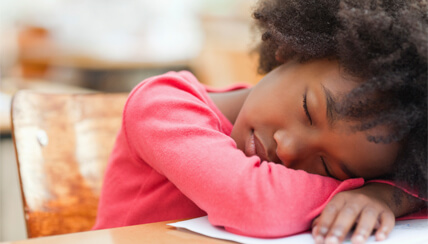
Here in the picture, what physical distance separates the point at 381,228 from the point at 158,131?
329 millimetres

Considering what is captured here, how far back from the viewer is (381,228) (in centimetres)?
59

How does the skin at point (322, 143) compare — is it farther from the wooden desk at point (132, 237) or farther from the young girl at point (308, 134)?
the wooden desk at point (132, 237)

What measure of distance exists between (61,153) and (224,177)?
1.72 ft

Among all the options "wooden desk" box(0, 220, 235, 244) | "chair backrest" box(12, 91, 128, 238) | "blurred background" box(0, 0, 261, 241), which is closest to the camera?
"wooden desk" box(0, 220, 235, 244)

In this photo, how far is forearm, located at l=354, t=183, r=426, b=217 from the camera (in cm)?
65

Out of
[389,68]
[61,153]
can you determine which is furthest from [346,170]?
[61,153]

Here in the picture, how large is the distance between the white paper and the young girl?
0.01m

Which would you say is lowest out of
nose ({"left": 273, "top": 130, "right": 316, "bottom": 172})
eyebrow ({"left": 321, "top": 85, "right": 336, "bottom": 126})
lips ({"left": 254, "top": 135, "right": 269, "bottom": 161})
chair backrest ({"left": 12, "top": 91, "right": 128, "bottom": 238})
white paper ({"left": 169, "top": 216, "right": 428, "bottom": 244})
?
chair backrest ({"left": 12, "top": 91, "right": 128, "bottom": 238})

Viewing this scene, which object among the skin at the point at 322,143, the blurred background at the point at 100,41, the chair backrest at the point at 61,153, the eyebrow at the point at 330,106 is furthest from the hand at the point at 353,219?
the blurred background at the point at 100,41

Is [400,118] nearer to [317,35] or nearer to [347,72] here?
[347,72]

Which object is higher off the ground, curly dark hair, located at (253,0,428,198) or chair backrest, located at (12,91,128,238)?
curly dark hair, located at (253,0,428,198)

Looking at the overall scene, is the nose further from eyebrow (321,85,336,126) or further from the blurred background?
the blurred background

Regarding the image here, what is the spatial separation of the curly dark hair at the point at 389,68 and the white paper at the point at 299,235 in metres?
0.05

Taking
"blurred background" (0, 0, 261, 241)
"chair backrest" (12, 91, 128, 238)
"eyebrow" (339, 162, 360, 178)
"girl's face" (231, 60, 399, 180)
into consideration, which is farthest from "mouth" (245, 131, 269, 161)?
"blurred background" (0, 0, 261, 241)
